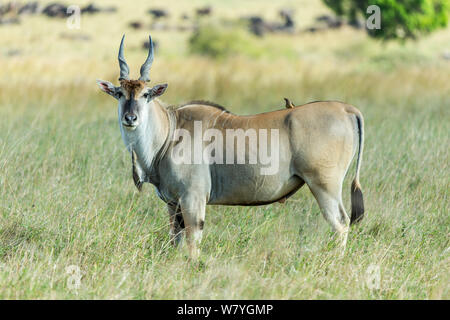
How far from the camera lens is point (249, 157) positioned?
5461mm

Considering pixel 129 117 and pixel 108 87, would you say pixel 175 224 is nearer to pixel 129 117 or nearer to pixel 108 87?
pixel 129 117

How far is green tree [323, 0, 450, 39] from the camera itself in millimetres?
27172

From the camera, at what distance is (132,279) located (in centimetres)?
494

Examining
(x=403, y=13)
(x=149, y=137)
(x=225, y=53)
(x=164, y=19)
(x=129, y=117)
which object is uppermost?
(x=164, y=19)

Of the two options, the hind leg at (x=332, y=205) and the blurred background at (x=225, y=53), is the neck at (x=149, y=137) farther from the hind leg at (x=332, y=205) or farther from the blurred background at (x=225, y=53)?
the blurred background at (x=225, y=53)

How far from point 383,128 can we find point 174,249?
5.24m

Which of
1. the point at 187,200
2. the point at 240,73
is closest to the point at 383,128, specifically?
the point at 187,200

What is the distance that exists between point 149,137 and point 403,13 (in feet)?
77.6

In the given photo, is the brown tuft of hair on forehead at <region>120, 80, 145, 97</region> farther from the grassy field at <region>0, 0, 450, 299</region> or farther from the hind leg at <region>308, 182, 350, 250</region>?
the hind leg at <region>308, 182, 350, 250</region>

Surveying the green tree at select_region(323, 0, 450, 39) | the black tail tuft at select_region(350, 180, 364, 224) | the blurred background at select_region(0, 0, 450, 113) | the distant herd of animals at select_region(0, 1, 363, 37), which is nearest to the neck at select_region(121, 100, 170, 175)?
the black tail tuft at select_region(350, 180, 364, 224)

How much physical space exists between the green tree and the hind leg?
22.3 meters

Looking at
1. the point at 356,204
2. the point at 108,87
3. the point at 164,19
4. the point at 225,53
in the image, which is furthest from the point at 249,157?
the point at 164,19
